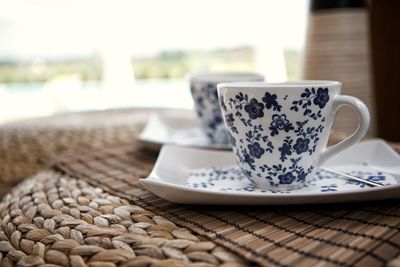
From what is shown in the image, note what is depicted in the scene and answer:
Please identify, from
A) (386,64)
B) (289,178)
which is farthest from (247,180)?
(386,64)

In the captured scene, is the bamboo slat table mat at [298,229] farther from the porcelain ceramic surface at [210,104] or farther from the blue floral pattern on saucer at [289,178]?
the porcelain ceramic surface at [210,104]

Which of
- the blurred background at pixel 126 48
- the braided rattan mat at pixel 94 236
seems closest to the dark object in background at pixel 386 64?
the braided rattan mat at pixel 94 236

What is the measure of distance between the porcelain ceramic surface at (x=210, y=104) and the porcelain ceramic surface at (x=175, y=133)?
0.02 m

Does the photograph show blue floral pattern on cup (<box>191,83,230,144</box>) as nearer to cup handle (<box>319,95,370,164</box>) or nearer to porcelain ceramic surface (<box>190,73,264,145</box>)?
porcelain ceramic surface (<box>190,73,264,145</box>)

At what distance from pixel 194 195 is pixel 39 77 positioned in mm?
4834

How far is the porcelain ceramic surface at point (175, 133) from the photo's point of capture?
1.89 ft

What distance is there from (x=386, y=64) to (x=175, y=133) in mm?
624

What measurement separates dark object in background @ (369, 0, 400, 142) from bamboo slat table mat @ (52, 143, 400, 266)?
2.40ft

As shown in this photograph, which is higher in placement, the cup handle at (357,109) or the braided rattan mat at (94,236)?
the cup handle at (357,109)

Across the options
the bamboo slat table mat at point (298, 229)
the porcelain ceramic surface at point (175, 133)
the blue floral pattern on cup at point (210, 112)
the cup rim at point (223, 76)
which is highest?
the cup rim at point (223, 76)

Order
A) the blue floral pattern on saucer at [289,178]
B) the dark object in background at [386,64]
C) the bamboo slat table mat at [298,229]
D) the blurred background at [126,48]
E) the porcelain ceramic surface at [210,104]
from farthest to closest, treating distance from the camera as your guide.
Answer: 1. the blurred background at [126,48]
2. the dark object in background at [386,64]
3. the porcelain ceramic surface at [210,104]
4. the blue floral pattern on saucer at [289,178]
5. the bamboo slat table mat at [298,229]

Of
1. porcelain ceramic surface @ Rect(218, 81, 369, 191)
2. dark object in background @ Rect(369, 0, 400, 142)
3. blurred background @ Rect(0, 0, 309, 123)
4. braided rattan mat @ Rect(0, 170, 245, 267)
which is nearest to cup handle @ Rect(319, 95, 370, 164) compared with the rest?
porcelain ceramic surface @ Rect(218, 81, 369, 191)

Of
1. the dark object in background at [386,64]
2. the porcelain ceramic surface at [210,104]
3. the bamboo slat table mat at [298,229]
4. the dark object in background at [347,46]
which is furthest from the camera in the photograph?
the dark object in background at [347,46]

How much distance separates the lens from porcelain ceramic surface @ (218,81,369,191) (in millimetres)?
335
